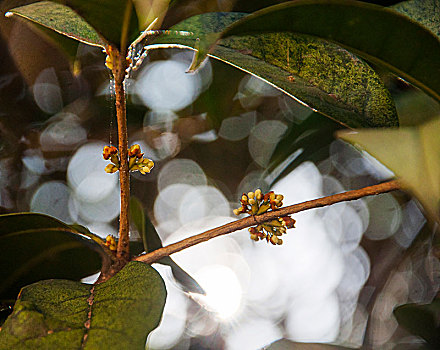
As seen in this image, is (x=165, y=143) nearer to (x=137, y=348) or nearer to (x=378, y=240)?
(x=378, y=240)

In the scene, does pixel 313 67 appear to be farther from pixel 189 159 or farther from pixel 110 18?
pixel 189 159

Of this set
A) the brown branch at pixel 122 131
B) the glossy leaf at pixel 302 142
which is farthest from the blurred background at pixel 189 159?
the brown branch at pixel 122 131

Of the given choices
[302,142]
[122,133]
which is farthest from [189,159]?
[122,133]

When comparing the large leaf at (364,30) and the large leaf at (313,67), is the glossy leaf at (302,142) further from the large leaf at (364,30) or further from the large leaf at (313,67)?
the large leaf at (364,30)

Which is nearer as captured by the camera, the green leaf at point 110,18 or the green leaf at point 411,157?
the green leaf at point 411,157

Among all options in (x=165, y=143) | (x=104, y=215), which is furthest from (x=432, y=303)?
(x=104, y=215)

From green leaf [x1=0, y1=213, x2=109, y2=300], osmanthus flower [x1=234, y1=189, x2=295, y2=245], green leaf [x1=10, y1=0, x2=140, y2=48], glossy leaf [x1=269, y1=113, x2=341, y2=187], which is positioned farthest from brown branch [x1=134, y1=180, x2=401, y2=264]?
glossy leaf [x1=269, y1=113, x2=341, y2=187]

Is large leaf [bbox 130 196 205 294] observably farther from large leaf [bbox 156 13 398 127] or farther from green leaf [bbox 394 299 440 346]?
green leaf [bbox 394 299 440 346]
